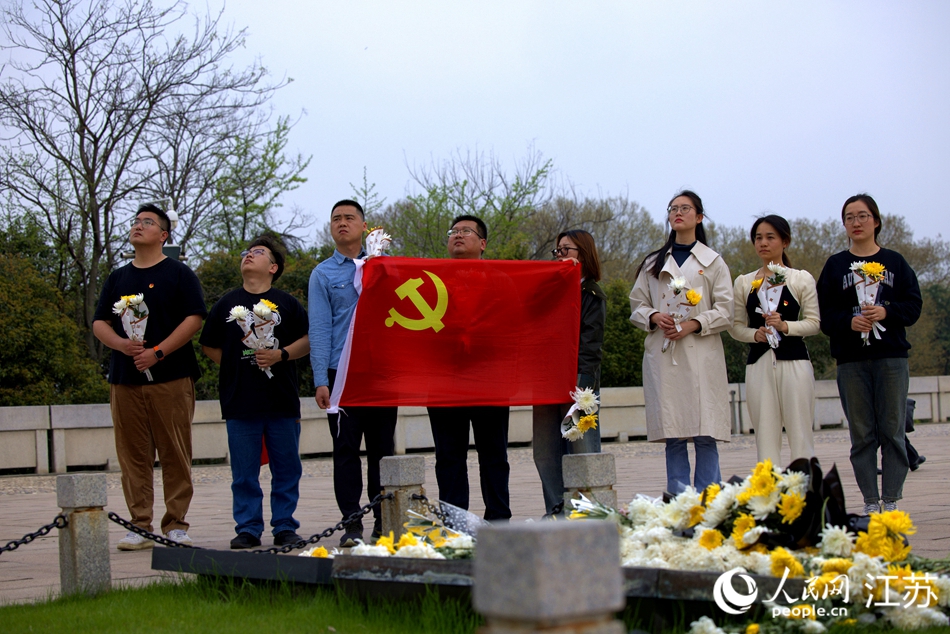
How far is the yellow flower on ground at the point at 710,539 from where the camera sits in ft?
13.8

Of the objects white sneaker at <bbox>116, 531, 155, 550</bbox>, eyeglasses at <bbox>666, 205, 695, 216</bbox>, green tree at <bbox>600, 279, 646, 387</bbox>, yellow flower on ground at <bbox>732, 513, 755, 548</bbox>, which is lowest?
white sneaker at <bbox>116, 531, 155, 550</bbox>

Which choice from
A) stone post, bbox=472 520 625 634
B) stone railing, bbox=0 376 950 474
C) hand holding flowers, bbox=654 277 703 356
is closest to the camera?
stone post, bbox=472 520 625 634

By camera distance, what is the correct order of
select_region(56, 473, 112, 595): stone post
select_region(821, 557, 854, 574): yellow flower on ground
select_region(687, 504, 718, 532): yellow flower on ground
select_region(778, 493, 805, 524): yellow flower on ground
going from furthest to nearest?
1. select_region(56, 473, 112, 595): stone post
2. select_region(687, 504, 718, 532): yellow flower on ground
3. select_region(778, 493, 805, 524): yellow flower on ground
4. select_region(821, 557, 854, 574): yellow flower on ground

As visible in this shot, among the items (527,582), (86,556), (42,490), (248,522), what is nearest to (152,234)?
(248,522)

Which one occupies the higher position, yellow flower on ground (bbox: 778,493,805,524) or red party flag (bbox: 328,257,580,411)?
red party flag (bbox: 328,257,580,411)

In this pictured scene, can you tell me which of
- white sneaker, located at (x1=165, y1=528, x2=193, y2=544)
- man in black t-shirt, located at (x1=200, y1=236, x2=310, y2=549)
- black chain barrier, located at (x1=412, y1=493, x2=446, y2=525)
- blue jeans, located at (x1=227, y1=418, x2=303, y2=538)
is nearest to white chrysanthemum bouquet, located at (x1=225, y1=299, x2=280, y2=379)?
man in black t-shirt, located at (x1=200, y1=236, x2=310, y2=549)

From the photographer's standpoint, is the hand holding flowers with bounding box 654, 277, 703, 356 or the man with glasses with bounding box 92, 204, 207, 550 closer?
the hand holding flowers with bounding box 654, 277, 703, 356

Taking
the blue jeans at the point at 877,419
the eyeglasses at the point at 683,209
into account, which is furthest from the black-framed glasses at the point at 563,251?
the blue jeans at the point at 877,419

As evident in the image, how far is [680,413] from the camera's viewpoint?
695cm

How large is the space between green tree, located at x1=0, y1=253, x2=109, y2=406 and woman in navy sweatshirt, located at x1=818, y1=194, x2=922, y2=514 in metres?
13.9

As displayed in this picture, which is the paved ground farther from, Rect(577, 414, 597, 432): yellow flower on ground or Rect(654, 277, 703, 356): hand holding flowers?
Rect(654, 277, 703, 356): hand holding flowers

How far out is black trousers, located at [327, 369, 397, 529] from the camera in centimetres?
689

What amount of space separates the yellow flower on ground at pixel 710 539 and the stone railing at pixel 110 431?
889 centimetres

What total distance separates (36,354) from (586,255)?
1302 centimetres
